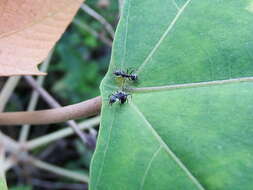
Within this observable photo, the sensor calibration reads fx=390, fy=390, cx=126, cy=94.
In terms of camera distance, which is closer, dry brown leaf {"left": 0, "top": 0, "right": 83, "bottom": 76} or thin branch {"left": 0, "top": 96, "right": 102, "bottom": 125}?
dry brown leaf {"left": 0, "top": 0, "right": 83, "bottom": 76}

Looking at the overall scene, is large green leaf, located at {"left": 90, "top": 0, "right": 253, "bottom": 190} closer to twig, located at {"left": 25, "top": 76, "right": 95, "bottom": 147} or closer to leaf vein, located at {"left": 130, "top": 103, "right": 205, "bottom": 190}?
leaf vein, located at {"left": 130, "top": 103, "right": 205, "bottom": 190}

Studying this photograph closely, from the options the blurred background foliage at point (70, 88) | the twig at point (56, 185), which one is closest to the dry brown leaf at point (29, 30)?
the blurred background foliage at point (70, 88)

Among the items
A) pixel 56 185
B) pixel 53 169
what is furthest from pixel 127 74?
pixel 56 185

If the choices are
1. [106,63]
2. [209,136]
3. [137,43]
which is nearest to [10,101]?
[106,63]

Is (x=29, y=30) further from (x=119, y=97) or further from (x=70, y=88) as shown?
(x=70, y=88)

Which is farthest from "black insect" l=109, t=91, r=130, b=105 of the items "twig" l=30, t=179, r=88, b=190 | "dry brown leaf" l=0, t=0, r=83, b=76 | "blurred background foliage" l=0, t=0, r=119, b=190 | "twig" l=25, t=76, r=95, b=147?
"twig" l=30, t=179, r=88, b=190
